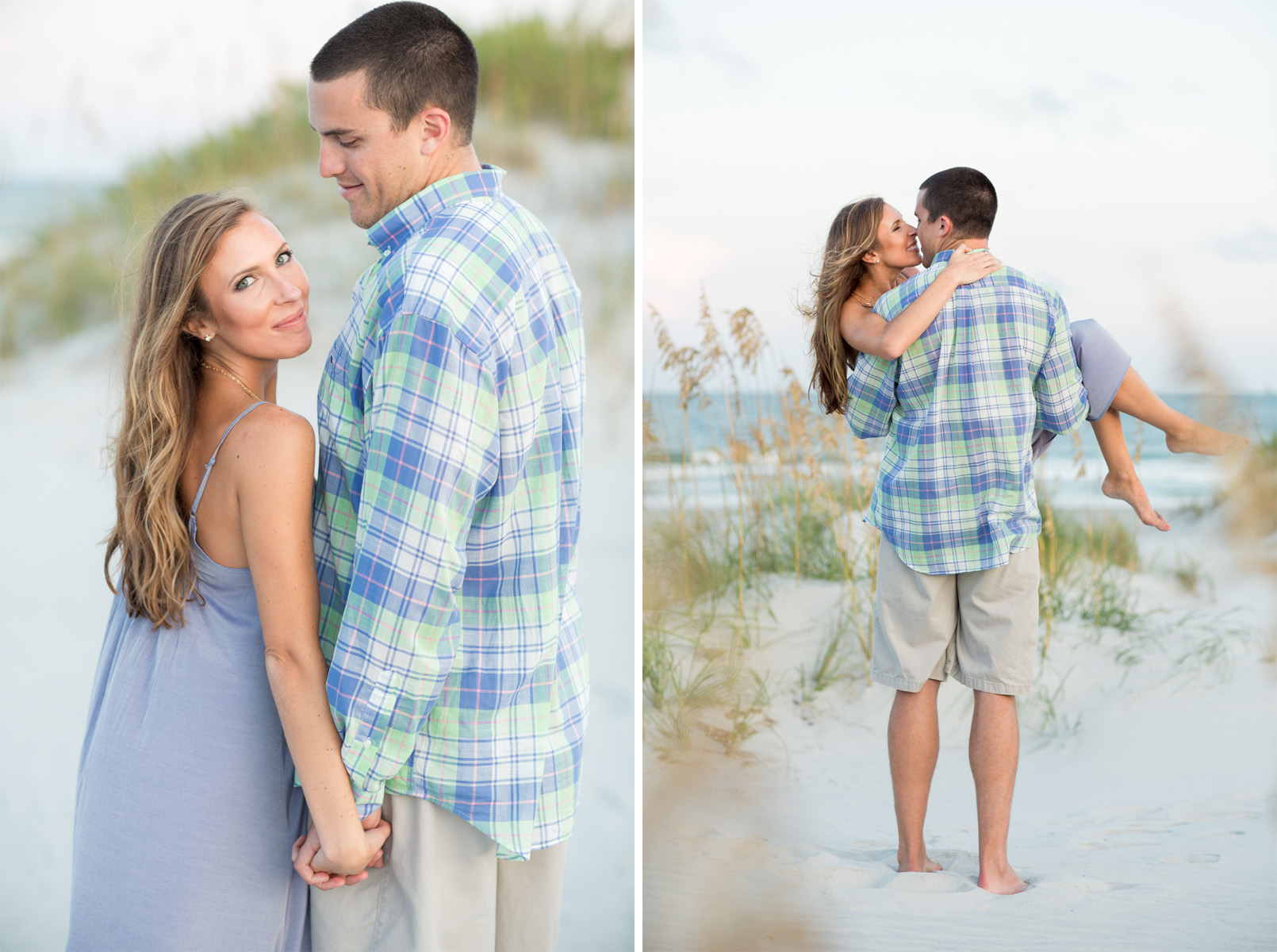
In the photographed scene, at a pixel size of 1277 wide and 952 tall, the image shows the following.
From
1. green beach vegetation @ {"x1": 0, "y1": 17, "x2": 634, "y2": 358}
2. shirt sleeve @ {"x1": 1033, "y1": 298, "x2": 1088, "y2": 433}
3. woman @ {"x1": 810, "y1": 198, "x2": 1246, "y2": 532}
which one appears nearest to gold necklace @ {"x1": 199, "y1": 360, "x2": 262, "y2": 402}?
woman @ {"x1": 810, "y1": 198, "x2": 1246, "y2": 532}

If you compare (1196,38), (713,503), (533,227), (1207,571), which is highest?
(1196,38)

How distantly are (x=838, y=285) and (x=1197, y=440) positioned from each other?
94 cm

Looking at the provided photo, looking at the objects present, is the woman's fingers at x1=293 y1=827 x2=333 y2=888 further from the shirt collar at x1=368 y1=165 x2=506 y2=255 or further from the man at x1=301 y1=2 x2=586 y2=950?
the shirt collar at x1=368 y1=165 x2=506 y2=255

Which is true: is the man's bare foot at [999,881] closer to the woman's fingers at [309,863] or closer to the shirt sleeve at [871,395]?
the shirt sleeve at [871,395]

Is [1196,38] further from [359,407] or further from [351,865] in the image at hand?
[351,865]

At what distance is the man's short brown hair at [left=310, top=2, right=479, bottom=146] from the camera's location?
1.28 meters

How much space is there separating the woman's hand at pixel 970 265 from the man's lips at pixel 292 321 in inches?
56.3

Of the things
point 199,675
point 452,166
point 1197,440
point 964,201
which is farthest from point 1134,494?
point 199,675

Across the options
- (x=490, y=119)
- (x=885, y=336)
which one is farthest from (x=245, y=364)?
(x=490, y=119)

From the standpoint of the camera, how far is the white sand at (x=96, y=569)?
10.2ft

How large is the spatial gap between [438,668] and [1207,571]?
333cm

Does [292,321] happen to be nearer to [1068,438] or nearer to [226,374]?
[226,374]

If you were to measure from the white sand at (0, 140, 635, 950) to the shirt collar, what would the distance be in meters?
1.99

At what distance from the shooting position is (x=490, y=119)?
3275 millimetres
